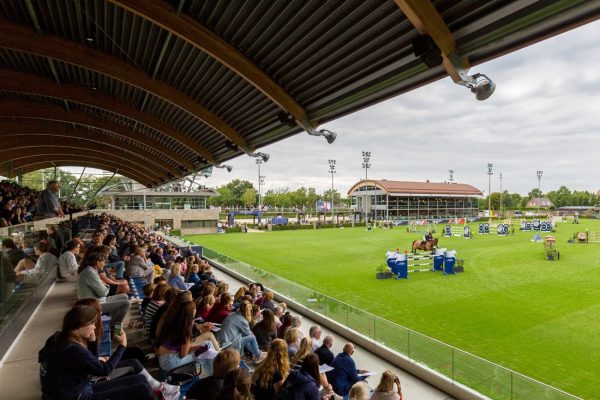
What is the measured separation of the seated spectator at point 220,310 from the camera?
251 inches

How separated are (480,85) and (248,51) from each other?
14.9 feet

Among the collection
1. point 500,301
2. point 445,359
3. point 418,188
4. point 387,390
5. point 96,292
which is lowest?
point 500,301

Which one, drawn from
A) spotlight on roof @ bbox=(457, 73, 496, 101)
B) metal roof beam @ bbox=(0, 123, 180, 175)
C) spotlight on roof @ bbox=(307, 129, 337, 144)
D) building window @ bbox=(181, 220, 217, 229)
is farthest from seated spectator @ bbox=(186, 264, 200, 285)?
building window @ bbox=(181, 220, 217, 229)

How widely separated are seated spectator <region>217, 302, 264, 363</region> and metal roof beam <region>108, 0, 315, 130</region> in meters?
4.17

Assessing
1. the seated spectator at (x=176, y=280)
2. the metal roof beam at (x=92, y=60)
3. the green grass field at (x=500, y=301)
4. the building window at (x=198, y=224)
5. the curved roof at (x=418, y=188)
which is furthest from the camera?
the curved roof at (x=418, y=188)

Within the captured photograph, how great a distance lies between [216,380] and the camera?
11.3ft

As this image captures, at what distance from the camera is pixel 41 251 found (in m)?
A: 7.98

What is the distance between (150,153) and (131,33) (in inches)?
585

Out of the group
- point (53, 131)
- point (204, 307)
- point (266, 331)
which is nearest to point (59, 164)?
point (53, 131)

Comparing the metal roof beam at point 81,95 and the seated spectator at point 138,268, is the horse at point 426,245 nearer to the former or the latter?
the metal roof beam at point 81,95

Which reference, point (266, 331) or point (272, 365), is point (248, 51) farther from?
point (272, 365)

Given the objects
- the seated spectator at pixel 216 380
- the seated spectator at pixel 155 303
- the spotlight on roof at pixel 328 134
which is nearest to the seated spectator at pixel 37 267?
the seated spectator at pixel 155 303

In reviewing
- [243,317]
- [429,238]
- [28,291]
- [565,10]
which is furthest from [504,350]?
[429,238]

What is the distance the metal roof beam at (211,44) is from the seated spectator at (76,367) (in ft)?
17.6
